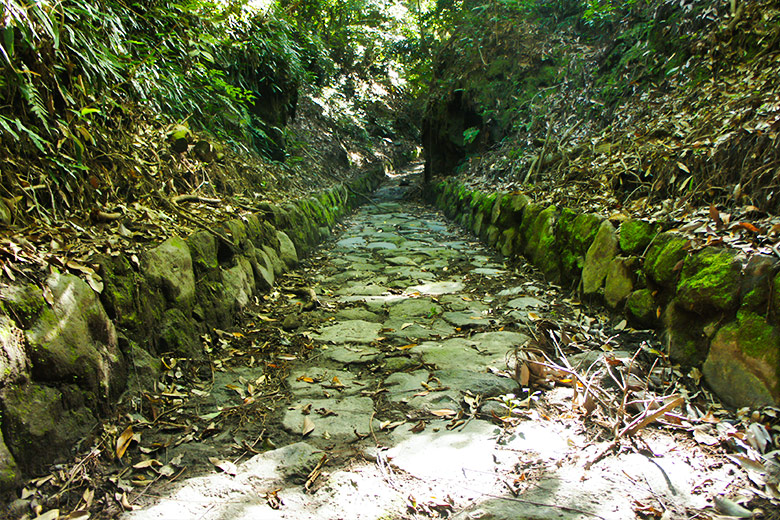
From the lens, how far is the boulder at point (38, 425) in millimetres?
1436

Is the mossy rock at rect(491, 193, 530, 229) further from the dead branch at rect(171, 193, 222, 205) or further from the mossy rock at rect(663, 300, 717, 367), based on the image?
the dead branch at rect(171, 193, 222, 205)

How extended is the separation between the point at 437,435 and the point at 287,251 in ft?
10.4

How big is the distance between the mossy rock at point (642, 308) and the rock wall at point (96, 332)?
2.54 meters

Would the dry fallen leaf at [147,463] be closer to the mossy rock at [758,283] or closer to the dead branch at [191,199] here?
the dead branch at [191,199]

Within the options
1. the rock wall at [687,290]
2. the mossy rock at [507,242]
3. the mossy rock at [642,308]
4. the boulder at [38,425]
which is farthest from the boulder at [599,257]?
the boulder at [38,425]

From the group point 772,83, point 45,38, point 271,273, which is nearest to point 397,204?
point 271,273

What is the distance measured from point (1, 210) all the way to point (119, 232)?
50 centimetres

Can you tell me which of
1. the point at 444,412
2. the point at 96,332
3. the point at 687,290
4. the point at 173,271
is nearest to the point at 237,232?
the point at 173,271

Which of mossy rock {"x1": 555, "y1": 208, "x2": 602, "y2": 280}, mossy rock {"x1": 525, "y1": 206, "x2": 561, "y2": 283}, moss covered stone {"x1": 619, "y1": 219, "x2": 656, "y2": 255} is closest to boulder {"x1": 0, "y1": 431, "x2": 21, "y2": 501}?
moss covered stone {"x1": 619, "y1": 219, "x2": 656, "y2": 255}

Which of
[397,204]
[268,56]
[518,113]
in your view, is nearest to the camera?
[268,56]

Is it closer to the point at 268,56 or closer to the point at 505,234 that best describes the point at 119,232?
the point at 505,234

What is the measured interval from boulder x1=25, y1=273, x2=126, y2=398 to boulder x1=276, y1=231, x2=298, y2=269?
8.61 feet

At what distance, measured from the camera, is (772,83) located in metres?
3.04

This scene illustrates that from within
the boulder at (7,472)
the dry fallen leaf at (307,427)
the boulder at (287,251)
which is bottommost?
the dry fallen leaf at (307,427)
